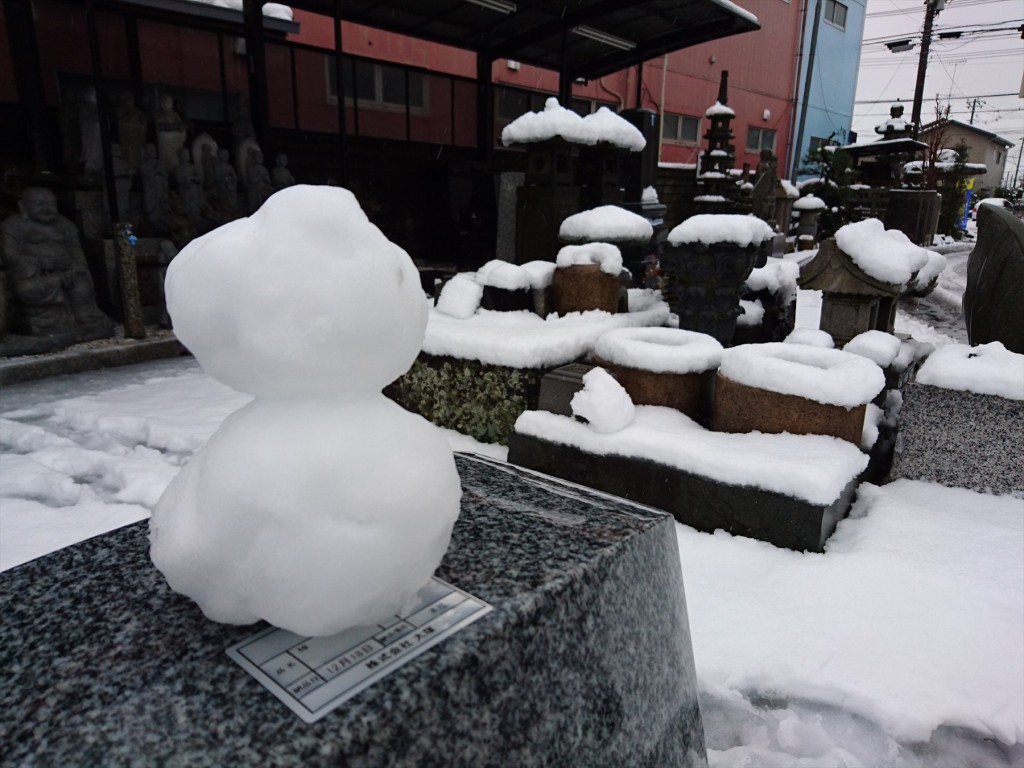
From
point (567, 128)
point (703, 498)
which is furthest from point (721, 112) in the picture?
point (703, 498)

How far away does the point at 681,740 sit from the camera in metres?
1.52

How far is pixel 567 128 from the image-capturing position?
20.4 feet

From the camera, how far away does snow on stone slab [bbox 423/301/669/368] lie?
3.92 m

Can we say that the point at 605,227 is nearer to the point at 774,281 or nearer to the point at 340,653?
the point at 774,281

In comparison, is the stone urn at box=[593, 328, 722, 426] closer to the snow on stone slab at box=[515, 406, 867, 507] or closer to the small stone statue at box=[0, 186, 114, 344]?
the snow on stone slab at box=[515, 406, 867, 507]

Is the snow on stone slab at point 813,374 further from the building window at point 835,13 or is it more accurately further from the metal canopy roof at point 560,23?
the building window at point 835,13

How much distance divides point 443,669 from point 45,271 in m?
6.62

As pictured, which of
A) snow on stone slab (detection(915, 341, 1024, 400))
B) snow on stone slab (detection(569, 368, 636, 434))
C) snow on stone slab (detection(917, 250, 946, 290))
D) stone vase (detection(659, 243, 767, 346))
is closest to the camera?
→ snow on stone slab (detection(915, 341, 1024, 400))

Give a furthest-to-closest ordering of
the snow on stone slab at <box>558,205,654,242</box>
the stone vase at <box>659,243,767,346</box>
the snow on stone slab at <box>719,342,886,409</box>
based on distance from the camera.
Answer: the snow on stone slab at <box>558,205,654,242</box>
the stone vase at <box>659,243,767,346</box>
the snow on stone slab at <box>719,342,886,409</box>

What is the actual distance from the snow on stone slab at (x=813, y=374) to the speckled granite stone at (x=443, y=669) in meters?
Result: 1.72

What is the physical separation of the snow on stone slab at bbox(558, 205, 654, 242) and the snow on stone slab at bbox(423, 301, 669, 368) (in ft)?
3.14

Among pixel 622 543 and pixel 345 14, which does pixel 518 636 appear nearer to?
pixel 622 543

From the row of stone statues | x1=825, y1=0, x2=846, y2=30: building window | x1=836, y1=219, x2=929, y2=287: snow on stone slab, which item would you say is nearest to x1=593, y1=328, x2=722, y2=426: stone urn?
x1=836, y1=219, x2=929, y2=287: snow on stone slab

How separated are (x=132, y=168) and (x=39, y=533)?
566cm
